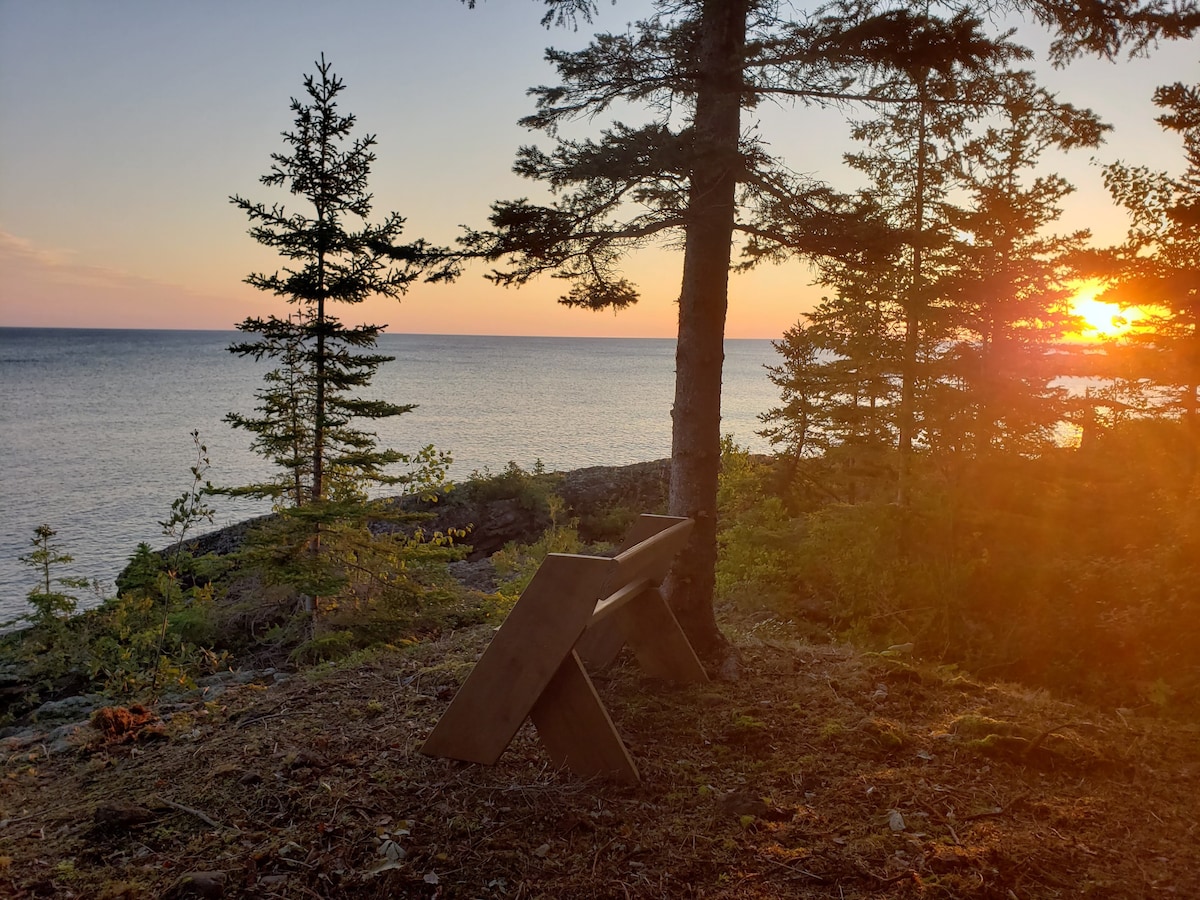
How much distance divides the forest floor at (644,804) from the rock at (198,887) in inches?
0.4

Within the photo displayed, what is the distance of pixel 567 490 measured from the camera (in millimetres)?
25250

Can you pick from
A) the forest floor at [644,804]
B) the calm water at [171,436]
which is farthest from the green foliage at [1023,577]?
the calm water at [171,436]

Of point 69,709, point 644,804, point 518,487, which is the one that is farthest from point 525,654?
point 518,487

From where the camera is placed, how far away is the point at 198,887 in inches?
105

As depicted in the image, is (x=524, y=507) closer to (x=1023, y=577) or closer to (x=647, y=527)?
(x=1023, y=577)

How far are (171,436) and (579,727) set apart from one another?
39.8 metres

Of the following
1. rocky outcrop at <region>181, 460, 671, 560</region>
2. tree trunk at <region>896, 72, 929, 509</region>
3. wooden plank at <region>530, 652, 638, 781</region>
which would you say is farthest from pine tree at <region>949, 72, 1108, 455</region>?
wooden plank at <region>530, 652, 638, 781</region>

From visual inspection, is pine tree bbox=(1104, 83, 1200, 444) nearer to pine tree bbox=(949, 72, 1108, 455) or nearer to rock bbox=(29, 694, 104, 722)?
pine tree bbox=(949, 72, 1108, 455)

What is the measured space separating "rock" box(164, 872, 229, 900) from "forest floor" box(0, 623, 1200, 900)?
1cm

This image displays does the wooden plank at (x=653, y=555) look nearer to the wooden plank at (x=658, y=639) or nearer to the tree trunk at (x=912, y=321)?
the wooden plank at (x=658, y=639)

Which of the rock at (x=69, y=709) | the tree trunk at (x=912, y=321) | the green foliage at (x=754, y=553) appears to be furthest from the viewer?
the tree trunk at (x=912, y=321)

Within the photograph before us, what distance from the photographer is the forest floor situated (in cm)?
278

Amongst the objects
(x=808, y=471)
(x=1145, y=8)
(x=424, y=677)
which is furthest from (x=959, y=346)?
(x=424, y=677)

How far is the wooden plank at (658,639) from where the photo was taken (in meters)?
4.68
